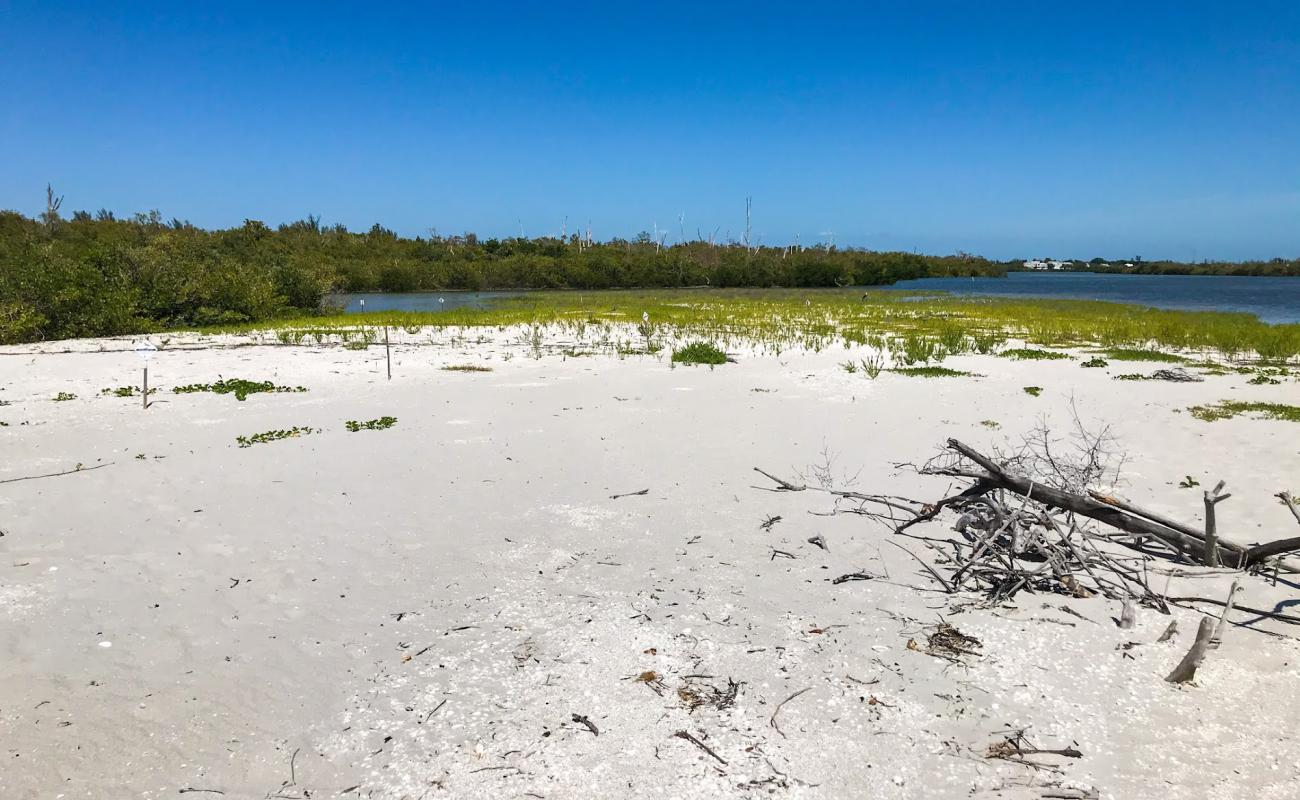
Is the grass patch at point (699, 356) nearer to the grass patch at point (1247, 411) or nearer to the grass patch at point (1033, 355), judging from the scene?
the grass patch at point (1033, 355)

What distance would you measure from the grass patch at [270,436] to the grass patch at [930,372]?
34.9ft

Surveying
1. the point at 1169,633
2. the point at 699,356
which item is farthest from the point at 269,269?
the point at 1169,633

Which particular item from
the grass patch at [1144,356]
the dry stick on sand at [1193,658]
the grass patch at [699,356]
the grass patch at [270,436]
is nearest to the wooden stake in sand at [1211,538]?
the dry stick on sand at [1193,658]

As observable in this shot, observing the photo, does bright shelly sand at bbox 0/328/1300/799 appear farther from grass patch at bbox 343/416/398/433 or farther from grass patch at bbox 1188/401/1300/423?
grass patch at bbox 1188/401/1300/423

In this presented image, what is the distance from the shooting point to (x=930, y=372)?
14102mm

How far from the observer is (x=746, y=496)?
6.95 m

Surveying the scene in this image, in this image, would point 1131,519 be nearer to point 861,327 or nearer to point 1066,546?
point 1066,546

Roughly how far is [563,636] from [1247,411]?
35.1 ft

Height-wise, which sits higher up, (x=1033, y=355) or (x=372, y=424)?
(x=1033, y=355)

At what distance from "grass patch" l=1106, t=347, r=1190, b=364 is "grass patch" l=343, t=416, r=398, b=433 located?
49.7 ft

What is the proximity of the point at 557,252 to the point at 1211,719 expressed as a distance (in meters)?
88.6

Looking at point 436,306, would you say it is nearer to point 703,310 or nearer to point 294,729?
point 703,310

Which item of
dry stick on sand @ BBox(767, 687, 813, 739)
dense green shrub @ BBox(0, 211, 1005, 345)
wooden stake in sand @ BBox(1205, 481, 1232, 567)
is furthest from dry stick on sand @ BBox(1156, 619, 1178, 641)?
dense green shrub @ BBox(0, 211, 1005, 345)

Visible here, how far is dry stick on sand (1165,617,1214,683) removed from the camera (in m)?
3.58
